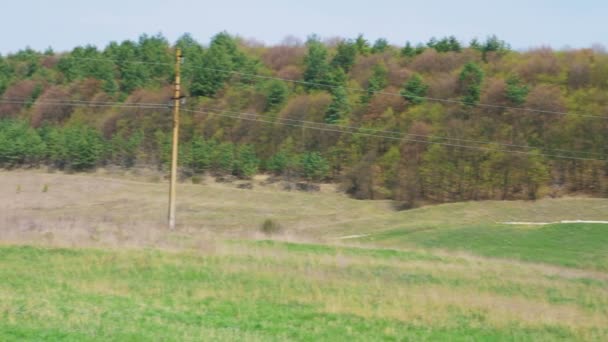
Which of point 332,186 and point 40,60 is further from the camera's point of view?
point 40,60

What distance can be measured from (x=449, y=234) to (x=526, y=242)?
4014 millimetres

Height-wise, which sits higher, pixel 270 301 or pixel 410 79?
pixel 410 79

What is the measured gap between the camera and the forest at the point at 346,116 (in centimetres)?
6594

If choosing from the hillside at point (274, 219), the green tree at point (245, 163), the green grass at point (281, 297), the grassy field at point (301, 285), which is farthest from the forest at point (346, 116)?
the green grass at point (281, 297)

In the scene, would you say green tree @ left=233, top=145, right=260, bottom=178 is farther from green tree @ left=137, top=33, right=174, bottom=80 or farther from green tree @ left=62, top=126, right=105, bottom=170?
green tree @ left=137, top=33, right=174, bottom=80

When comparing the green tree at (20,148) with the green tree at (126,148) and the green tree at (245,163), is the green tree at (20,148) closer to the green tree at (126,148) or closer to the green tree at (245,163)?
the green tree at (126,148)

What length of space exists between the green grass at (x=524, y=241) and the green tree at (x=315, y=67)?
1894 inches

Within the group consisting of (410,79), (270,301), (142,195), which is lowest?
(142,195)

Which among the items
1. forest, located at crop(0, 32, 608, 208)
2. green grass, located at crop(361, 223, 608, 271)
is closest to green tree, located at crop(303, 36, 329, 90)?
forest, located at crop(0, 32, 608, 208)

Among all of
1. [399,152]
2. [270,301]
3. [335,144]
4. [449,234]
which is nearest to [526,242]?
[449,234]

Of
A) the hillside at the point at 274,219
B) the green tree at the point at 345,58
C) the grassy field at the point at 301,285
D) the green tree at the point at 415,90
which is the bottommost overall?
the hillside at the point at 274,219

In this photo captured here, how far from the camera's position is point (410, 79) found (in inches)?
3219

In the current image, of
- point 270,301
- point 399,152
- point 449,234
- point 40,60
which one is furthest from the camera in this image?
point 40,60

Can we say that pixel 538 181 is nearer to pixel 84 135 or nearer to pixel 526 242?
pixel 526 242
